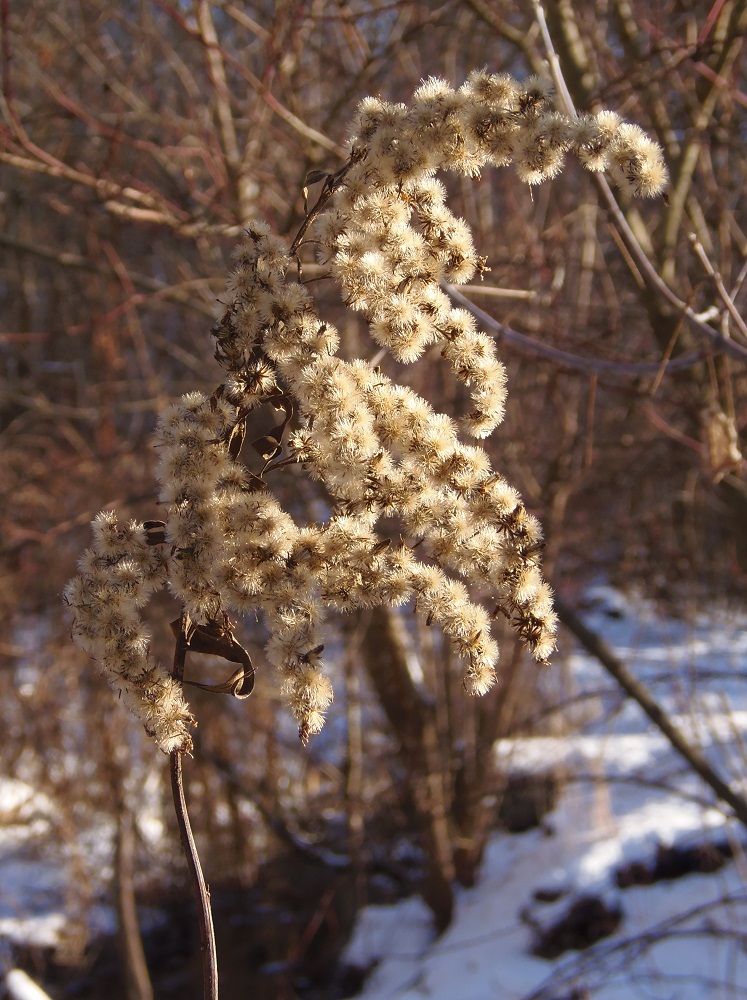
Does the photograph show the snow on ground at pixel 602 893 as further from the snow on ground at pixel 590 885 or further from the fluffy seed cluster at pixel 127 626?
the fluffy seed cluster at pixel 127 626

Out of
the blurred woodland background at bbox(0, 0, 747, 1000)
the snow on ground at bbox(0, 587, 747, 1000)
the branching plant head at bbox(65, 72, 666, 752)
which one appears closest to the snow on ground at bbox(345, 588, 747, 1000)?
the snow on ground at bbox(0, 587, 747, 1000)

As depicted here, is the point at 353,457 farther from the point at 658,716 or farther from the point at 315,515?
the point at 315,515

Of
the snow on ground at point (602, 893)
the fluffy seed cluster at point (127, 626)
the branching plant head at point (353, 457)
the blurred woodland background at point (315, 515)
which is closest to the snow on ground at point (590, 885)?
the snow on ground at point (602, 893)

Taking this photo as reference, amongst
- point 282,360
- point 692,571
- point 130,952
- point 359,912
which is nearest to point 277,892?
point 359,912

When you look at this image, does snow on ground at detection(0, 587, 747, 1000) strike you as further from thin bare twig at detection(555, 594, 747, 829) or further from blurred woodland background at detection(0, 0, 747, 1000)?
blurred woodland background at detection(0, 0, 747, 1000)

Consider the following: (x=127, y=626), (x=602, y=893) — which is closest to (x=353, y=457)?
(x=127, y=626)

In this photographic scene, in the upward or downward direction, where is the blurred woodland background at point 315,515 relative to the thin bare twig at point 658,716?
upward
